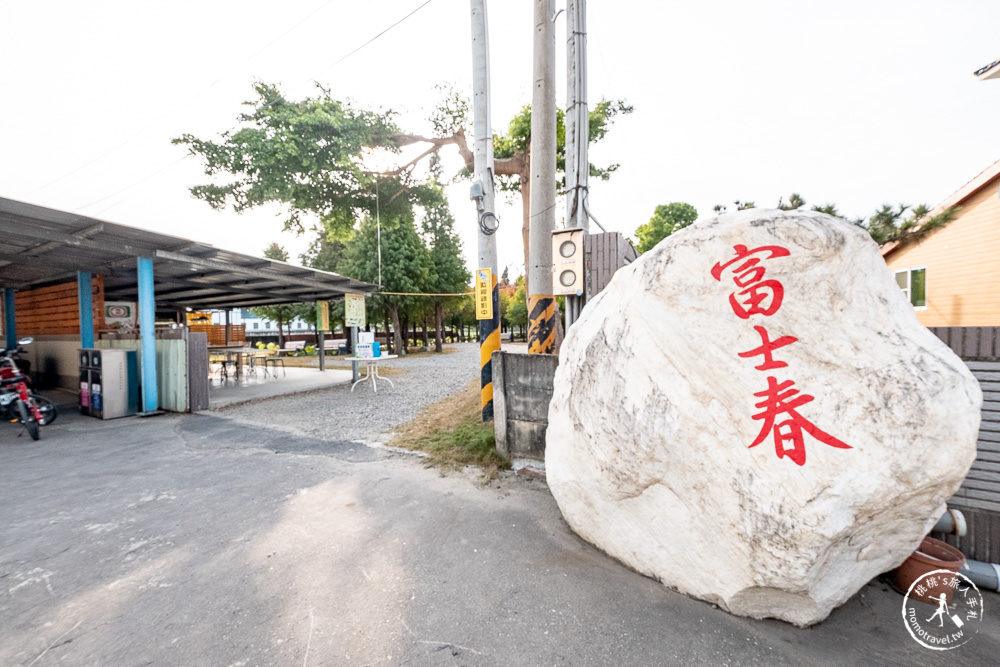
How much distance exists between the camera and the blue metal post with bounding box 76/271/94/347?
855 centimetres

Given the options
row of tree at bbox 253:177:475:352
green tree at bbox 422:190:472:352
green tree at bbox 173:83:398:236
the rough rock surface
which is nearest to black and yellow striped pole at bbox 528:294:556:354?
the rough rock surface

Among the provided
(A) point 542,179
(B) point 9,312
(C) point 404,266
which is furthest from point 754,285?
(C) point 404,266

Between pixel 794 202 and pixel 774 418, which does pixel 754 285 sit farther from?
pixel 794 202

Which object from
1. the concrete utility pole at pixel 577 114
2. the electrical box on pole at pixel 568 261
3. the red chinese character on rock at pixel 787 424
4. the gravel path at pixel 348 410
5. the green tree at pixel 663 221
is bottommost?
the gravel path at pixel 348 410

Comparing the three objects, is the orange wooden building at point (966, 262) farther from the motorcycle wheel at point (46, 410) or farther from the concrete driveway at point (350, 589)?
the motorcycle wheel at point (46, 410)

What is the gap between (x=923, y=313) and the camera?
30.3 ft

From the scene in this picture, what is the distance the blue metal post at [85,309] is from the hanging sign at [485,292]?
9405mm

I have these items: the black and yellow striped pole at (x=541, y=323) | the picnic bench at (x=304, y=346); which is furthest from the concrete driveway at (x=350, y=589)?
the picnic bench at (x=304, y=346)

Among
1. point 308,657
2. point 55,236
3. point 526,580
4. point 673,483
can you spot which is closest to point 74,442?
point 55,236

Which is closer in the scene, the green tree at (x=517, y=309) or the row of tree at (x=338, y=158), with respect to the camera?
the row of tree at (x=338, y=158)

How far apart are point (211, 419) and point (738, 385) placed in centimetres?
824

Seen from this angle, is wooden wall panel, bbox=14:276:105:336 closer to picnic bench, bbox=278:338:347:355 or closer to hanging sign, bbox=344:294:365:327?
hanging sign, bbox=344:294:365:327

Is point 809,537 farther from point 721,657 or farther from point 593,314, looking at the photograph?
point 593,314

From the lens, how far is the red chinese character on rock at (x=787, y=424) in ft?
6.20
